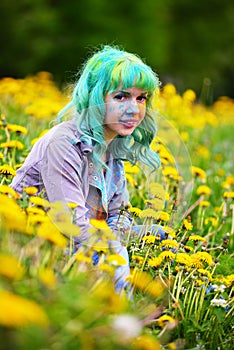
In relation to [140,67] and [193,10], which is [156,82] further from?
[193,10]

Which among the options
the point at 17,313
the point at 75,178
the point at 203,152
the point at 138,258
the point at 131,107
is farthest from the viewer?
the point at 203,152

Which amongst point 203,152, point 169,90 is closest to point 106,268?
point 203,152

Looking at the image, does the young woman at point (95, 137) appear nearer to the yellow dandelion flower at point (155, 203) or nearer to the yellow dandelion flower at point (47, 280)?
the yellow dandelion flower at point (155, 203)

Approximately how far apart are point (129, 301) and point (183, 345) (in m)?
0.28

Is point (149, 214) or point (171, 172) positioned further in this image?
point (171, 172)

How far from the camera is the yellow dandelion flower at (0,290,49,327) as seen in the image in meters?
1.54

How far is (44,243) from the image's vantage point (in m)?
2.18

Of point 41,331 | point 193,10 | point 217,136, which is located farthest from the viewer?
point 193,10

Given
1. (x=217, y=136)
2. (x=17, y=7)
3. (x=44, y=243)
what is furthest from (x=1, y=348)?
(x=17, y=7)

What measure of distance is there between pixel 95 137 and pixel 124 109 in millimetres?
170

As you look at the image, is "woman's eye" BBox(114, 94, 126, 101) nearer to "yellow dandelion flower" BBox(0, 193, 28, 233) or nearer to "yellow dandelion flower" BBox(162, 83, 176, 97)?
"yellow dandelion flower" BBox(0, 193, 28, 233)

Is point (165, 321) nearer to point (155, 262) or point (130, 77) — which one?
point (155, 262)

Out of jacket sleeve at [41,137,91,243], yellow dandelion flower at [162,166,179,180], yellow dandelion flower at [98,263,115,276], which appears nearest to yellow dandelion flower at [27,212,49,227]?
yellow dandelion flower at [98,263,115,276]

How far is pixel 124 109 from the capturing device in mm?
3021
